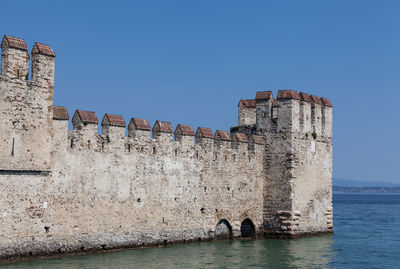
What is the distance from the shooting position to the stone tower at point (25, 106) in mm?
16844

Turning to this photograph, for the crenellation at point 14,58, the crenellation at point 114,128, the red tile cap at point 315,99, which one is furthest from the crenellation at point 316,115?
the crenellation at point 14,58

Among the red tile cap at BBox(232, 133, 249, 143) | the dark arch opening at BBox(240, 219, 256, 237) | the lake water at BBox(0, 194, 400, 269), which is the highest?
the red tile cap at BBox(232, 133, 249, 143)

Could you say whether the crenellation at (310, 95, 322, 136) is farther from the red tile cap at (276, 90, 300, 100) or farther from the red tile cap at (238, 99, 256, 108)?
the red tile cap at (238, 99, 256, 108)

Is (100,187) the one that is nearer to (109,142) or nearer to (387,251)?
(109,142)

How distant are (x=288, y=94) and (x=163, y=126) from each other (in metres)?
7.02

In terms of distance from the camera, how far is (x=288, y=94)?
26.3m

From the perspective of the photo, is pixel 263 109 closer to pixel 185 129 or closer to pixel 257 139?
pixel 257 139

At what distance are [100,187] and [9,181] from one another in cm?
351

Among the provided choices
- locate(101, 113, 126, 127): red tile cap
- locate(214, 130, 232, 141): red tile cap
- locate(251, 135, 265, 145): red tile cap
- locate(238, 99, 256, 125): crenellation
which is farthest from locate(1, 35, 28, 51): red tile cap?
locate(238, 99, 256, 125): crenellation

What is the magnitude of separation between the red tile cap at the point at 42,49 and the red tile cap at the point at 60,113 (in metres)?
1.60

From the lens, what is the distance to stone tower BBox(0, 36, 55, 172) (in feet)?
55.3

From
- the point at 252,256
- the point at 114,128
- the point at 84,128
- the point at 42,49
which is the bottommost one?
the point at 252,256

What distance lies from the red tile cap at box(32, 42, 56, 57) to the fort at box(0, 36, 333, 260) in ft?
0.12

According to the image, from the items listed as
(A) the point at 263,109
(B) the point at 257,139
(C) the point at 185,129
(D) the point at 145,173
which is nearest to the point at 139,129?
(D) the point at 145,173
